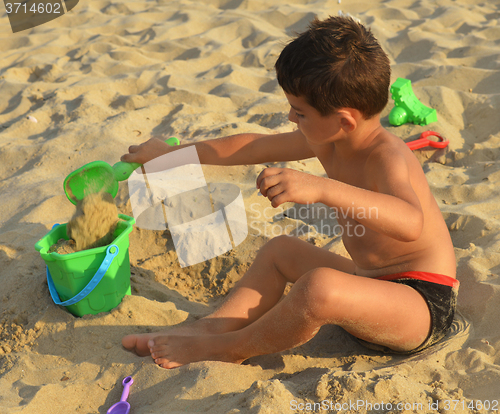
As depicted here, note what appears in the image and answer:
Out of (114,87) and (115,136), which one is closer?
(115,136)

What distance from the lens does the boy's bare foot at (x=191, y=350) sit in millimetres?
1664

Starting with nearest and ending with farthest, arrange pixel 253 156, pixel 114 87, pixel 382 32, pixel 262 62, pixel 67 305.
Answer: pixel 67 305 → pixel 253 156 → pixel 114 87 → pixel 262 62 → pixel 382 32

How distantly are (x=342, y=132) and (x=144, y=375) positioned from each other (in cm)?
105

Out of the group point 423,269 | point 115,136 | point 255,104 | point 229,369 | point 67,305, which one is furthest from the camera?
point 255,104

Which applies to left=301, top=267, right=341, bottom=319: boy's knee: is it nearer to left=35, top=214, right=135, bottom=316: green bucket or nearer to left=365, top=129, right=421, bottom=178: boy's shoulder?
left=365, top=129, right=421, bottom=178: boy's shoulder

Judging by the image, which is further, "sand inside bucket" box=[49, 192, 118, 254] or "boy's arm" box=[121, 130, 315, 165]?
"boy's arm" box=[121, 130, 315, 165]

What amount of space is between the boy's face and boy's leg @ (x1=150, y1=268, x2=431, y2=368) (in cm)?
46

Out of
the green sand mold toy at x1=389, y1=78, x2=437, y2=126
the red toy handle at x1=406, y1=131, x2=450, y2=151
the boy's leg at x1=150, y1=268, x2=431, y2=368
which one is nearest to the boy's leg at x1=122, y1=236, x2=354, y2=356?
the boy's leg at x1=150, y1=268, x2=431, y2=368

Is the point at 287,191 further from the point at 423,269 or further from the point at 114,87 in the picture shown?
the point at 114,87

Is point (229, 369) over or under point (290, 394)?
under

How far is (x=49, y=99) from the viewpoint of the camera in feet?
11.9

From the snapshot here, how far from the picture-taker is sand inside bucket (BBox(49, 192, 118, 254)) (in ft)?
5.88

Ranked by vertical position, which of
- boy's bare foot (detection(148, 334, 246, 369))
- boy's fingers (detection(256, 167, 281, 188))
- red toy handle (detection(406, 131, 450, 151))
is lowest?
red toy handle (detection(406, 131, 450, 151))

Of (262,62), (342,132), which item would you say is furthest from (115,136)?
(342,132)
